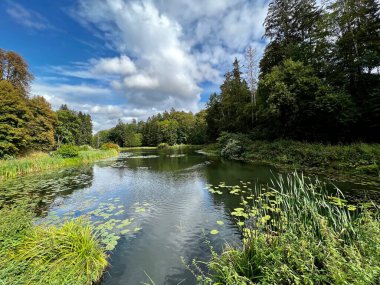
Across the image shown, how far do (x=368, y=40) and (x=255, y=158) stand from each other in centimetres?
1305

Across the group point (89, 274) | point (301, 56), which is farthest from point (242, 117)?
point (89, 274)

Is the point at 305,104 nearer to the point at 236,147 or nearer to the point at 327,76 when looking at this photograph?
the point at 327,76

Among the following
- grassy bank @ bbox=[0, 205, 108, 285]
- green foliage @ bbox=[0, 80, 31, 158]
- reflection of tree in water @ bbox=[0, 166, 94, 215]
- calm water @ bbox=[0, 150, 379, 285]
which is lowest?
calm water @ bbox=[0, 150, 379, 285]

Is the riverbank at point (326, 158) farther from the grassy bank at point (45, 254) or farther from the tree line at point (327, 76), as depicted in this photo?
the grassy bank at point (45, 254)

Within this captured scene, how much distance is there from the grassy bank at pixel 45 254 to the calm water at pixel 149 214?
0.72m

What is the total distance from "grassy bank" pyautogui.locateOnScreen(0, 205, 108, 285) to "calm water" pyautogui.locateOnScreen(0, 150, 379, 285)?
72 cm

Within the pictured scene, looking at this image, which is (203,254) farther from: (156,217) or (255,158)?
(255,158)

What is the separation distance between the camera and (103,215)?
266 inches

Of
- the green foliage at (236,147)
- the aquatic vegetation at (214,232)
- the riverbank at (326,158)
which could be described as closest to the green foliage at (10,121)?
the aquatic vegetation at (214,232)

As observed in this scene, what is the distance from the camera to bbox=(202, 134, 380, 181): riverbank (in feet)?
33.5

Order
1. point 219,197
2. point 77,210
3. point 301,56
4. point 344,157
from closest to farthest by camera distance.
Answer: point 77,210 → point 219,197 → point 344,157 → point 301,56

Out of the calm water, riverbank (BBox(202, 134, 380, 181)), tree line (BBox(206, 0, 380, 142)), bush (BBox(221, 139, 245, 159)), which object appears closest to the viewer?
the calm water

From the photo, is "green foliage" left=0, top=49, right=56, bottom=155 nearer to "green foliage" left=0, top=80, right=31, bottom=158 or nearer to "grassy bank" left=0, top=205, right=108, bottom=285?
"green foliage" left=0, top=80, right=31, bottom=158

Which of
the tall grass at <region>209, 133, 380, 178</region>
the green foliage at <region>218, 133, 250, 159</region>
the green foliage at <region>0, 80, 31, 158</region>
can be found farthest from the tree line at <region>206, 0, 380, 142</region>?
the green foliage at <region>0, 80, 31, 158</region>
